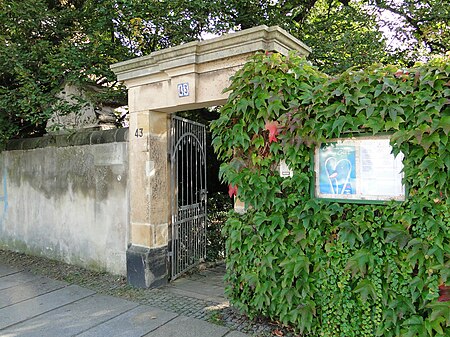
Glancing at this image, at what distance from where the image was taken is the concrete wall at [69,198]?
4988 mm

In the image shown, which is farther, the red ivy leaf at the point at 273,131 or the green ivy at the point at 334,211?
the red ivy leaf at the point at 273,131

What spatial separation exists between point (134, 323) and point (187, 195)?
2177 millimetres

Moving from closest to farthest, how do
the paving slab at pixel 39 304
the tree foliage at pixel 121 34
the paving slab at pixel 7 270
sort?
the paving slab at pixel 39 304, the tree foliage at pixel 121 34, the paving slab at pixel 7 270

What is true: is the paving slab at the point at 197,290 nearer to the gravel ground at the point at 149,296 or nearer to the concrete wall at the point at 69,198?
the gravel ground at the point at 149,296

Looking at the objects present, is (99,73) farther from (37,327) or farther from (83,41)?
(37,327)

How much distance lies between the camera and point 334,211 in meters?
2.96

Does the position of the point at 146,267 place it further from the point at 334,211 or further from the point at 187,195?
the point at 334,211

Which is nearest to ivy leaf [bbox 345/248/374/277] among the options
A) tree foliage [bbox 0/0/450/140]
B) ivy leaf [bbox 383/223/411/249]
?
ivy leaf [bbox 383/223/411/249]

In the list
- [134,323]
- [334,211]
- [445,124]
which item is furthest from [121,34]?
[445,124]

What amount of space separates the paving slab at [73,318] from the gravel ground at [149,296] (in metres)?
0.22

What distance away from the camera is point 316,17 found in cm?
708

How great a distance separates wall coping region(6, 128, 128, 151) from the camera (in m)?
5.02

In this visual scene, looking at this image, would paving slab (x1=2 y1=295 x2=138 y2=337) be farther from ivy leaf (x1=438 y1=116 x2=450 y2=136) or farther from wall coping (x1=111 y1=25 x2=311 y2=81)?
ivy leaf (x1=438 y1=116 x2=450 y2=136)

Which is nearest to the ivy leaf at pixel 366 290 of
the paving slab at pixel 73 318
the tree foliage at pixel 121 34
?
the paving slab at pixel 73 318
